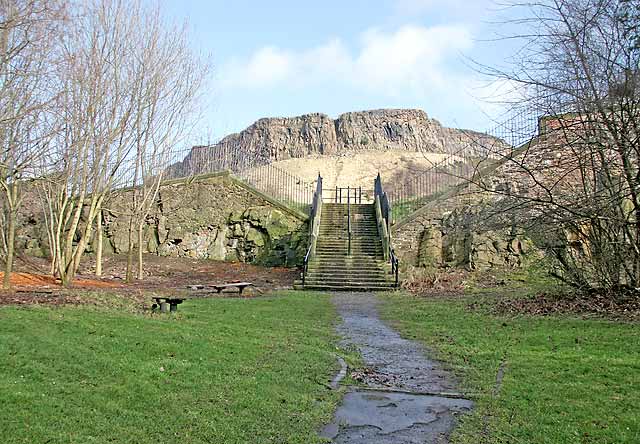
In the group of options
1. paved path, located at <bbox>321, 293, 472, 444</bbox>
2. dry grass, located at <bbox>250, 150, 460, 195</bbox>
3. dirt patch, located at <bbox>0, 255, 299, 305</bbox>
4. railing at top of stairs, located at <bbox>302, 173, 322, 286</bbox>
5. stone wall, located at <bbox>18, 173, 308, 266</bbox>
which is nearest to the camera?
paved path, located at <bbox>321, 293, 472, 444</bbox>

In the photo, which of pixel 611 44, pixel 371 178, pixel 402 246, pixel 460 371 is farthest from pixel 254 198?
pixel 371 178

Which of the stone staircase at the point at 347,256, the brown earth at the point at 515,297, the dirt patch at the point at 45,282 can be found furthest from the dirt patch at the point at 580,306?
the dirt patch at the point at 45,282

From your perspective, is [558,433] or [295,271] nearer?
[558,433]

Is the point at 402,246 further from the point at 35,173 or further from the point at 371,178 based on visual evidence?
the point at 371,178

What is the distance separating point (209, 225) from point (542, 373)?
67.3 ft

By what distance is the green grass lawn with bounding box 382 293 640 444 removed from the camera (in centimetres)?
493

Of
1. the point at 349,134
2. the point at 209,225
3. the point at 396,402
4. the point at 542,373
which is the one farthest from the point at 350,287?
the point at 349,134

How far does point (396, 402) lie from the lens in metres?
5.91

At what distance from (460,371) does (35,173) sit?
35.4 ft

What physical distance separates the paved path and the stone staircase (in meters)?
8.92

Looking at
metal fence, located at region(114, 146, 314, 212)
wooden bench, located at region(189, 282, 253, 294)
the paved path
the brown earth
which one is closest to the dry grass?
metal fence, located at region(114, 146, 314, 212)

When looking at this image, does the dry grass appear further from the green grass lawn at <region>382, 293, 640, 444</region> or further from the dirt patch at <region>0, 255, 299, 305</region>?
the green grass lawn at <region>382, 293, 640, 444</region>

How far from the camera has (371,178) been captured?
58.3 m

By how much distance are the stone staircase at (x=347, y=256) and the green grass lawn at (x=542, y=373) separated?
673 centimetres
